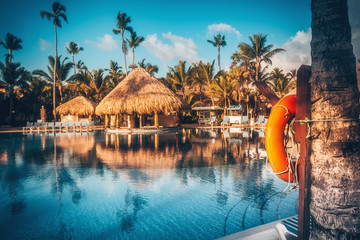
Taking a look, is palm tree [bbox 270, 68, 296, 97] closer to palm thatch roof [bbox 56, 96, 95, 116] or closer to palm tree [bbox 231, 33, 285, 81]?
palm tree [bbox 231, 33, 285, 81]

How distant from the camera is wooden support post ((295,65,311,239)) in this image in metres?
1.73

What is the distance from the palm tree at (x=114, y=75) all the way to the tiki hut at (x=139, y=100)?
1106 cm

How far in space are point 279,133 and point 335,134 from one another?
50 cm

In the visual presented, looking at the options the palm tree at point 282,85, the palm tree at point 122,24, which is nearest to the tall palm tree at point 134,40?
the palm tree at point 122,24

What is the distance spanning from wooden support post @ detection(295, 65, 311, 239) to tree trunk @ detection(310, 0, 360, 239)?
5cm

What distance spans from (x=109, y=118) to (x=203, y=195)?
20.9m

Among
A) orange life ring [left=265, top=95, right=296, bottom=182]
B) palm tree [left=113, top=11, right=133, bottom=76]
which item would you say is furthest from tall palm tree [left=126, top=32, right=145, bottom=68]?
orange life ring [left=265, top=95, right=296, bottom=182]

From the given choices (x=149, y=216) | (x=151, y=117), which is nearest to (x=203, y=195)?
(x=149, y=216)

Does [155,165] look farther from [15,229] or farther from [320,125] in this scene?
[320,125]

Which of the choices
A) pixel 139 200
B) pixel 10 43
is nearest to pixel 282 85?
pixel 139 200

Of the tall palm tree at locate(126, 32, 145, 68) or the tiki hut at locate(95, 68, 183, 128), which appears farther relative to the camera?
the tall palm tree at locate(126, 32, 145, 68)

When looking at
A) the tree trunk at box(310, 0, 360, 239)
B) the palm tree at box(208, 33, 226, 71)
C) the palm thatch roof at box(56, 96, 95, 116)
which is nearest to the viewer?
the tree trunk at box(310, 0, 360, 239)

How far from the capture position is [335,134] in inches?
63.1

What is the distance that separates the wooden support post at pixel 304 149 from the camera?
1.73 meters
